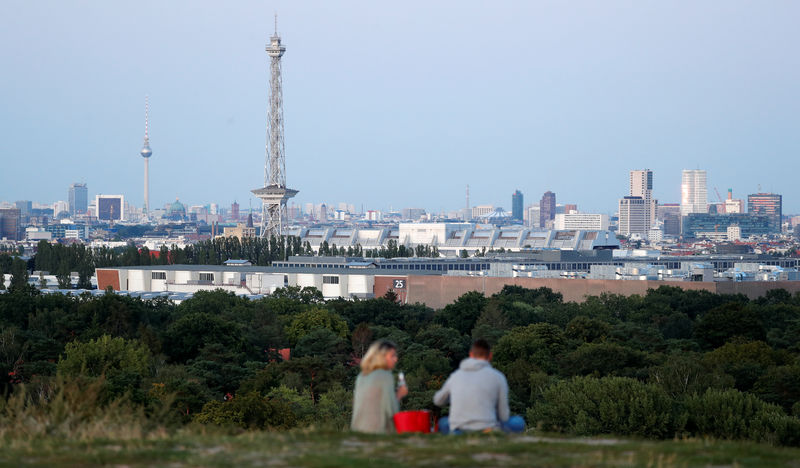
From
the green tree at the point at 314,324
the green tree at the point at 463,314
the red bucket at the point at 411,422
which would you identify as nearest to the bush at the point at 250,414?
the red bucket at the point at 411,422

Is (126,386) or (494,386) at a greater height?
(494,386)

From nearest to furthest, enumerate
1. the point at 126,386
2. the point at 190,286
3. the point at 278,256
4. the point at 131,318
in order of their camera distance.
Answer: the point at 126,386 → the point at 131,318 → the point at 190,286 → the point at 278,256

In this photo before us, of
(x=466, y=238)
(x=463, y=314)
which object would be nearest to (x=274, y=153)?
(x=466, y=238)

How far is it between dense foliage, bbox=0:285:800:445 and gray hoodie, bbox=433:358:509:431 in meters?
5.30

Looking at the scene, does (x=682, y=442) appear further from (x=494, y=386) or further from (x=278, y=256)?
(x=278, y=256)

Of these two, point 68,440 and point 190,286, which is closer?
point 68,440

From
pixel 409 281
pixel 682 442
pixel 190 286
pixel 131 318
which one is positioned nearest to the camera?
pixel 682 442

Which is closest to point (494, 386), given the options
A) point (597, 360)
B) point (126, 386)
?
point (126, 386)

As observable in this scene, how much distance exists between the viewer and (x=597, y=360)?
42469mm

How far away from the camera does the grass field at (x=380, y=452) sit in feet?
36.9

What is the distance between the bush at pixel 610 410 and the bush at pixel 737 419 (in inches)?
25.1

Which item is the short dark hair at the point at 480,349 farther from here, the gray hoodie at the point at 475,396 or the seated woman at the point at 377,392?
the seated woman at the point at 377,392

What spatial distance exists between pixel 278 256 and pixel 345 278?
3171 cm

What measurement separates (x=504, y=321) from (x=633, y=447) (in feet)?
163
